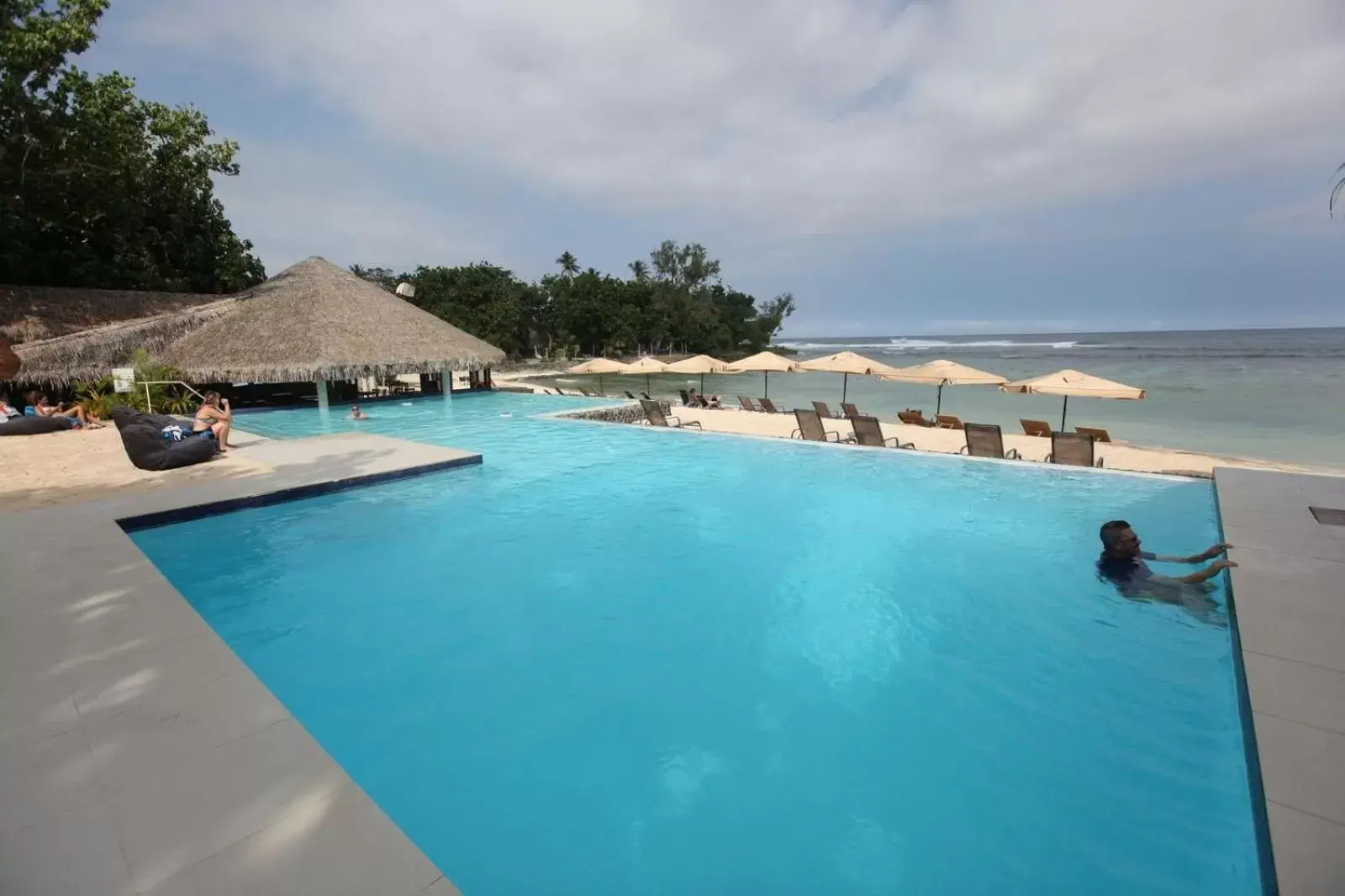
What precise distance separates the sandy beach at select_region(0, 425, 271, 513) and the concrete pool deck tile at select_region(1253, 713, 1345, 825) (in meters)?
9.85


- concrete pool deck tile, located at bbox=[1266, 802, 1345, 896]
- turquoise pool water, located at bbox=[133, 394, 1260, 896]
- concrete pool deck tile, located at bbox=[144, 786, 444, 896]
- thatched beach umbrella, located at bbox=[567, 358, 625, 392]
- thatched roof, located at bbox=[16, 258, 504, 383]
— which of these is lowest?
turquoise pool water, located at bbox=[133, 394, 1260, 896]

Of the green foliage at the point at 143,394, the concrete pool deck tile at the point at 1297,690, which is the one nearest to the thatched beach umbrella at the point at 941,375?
the concrete pool deck tile at the point at 1297,690

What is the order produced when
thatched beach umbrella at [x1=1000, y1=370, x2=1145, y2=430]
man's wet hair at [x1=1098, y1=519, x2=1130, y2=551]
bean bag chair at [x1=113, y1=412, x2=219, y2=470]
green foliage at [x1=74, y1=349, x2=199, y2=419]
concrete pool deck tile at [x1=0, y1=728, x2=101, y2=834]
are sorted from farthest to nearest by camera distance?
green foliage at [x1=74, y1=349, x2=199, y2=419] → thatched beach umbrella at [x1=1000, y1=370, x2=1145, y2=430] → bean bag chair at [x1=113, y1=412, x2=219, y2=470] → man's wet hair at [x1=1098, y1=519, x2=1130, y2=551] → concrete pool deck tile at [x1=0, y1=728, x2=101, y2=834]

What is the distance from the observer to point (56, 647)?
11.7 ft

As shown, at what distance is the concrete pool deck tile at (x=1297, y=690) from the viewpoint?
2900 millimetres

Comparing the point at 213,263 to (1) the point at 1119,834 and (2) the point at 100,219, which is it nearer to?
(2) the point at 100,219

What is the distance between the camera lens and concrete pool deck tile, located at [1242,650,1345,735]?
290 centimetres

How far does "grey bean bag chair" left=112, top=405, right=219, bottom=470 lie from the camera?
8.48 metres

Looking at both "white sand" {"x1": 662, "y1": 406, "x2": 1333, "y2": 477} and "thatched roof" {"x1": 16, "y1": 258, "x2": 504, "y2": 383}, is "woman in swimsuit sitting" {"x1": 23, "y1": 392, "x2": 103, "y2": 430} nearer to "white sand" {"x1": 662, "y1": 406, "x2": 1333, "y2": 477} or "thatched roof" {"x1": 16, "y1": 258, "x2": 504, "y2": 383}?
"thatched roof" {"x1": 16, "y1": 258, "x2": 504, "y2": 383}

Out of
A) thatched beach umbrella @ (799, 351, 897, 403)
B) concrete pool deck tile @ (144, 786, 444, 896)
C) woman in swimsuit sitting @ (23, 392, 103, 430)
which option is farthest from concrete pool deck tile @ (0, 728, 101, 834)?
thatched beach umbrella @ (799, 351, 897, 403)

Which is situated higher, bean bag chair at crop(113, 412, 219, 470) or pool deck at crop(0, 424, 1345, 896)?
bean bag chair at crop(113, 412, 219, 470)

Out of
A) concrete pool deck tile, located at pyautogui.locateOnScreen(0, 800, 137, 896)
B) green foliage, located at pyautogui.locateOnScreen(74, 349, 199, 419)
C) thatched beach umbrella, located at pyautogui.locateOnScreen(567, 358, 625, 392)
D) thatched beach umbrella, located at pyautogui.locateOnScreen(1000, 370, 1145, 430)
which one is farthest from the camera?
thatched beach umbrella, located at pyautogui.locateOnScreen(567, 358, 625, 392)

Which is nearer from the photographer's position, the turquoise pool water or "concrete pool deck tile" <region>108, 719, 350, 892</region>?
"concrete pool deck tile" <region>108, 719, 350, 892</region>

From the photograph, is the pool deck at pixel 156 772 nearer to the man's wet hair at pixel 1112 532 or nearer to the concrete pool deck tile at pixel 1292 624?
→ the concrete pool deck tile at pixel 1292 624
